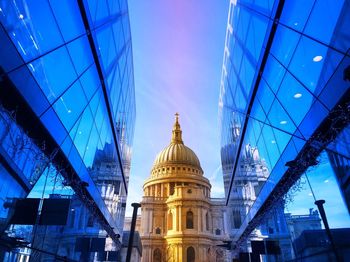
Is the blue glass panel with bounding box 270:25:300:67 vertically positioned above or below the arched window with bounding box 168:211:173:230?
below

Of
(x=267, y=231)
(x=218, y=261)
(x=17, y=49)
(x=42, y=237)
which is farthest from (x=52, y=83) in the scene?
(x=218, y=261)

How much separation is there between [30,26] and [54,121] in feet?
11.2

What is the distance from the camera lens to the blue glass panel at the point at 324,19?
7.27m

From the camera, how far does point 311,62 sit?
882 centimetres

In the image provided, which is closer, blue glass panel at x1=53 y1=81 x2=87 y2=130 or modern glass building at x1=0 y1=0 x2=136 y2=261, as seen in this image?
modern glass building at x1=0 y1=0 x2=136 y2=261

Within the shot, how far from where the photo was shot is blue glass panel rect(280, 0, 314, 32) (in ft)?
28.9

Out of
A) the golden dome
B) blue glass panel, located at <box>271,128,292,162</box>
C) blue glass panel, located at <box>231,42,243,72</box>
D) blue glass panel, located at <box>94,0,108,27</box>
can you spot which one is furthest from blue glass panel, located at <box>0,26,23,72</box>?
the golden dome

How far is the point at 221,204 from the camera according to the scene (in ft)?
249

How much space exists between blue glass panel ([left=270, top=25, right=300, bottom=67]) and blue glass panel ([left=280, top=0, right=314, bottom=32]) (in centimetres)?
28

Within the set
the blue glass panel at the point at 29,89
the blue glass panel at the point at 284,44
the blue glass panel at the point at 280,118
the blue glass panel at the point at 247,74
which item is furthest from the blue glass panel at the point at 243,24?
the blue glass panel at the point at 29,89

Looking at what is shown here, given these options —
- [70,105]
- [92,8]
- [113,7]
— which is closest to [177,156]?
[113,7]

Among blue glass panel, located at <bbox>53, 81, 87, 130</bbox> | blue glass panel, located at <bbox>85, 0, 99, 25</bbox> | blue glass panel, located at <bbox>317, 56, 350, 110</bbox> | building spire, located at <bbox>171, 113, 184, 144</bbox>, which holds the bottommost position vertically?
blue glass panel, located at <bbox>317, 56, 350, 110</bbox>

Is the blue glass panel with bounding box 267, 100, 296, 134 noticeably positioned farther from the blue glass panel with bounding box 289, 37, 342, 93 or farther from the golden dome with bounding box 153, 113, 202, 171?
the golden dome with bounding box 153, 113, 202, 171

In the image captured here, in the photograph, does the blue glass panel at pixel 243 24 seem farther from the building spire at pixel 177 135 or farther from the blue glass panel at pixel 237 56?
the building spire at pixel 177 135
